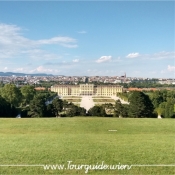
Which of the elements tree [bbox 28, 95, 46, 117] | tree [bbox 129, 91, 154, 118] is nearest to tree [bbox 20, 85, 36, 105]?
tree [bbox 28, 95, 46, 117]

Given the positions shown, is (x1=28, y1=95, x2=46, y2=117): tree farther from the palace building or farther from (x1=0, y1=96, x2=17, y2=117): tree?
the palace building

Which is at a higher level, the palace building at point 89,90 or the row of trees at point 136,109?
the palace building at point 89,90

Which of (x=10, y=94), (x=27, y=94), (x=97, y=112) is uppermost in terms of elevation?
(x=10, y=94)

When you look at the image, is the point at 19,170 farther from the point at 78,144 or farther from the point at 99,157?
the point at 78,144

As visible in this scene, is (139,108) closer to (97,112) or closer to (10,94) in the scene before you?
(97,112)

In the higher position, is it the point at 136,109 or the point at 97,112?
the point at 136,109

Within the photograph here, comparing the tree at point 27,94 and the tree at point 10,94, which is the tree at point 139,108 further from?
the tree at point 27,94

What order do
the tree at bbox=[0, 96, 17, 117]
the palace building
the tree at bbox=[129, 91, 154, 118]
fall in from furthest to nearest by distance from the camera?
the palace building < the tree at bbox=[0, 96, 17, 117] < the tree at bbox=[129, 91, 154, 118]

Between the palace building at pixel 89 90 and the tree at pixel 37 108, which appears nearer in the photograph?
the tree at pixel 37 108

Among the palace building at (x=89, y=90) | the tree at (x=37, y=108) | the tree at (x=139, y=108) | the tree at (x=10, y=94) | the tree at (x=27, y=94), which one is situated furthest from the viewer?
the palace building at (x=89, y=90)

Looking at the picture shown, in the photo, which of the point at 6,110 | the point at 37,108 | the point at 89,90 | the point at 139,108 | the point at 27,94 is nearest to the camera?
the point at 139,108

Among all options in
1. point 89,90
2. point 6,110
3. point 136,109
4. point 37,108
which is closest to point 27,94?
point 6,110

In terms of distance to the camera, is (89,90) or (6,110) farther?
(89,90)

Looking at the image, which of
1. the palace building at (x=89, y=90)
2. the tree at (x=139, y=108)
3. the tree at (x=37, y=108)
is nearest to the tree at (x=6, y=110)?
the tree at (x=37, y=108)
